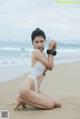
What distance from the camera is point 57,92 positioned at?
2676 millimetres

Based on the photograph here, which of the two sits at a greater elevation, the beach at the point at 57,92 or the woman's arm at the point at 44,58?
the woman's arm at the point at 44,58

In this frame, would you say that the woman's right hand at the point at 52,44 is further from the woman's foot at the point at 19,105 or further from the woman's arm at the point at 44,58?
the woman's foot at the point at 19,105

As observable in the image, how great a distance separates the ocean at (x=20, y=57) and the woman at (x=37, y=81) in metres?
0.95

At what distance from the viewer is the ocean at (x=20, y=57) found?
3562 mm

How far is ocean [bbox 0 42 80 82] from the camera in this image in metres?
3.56

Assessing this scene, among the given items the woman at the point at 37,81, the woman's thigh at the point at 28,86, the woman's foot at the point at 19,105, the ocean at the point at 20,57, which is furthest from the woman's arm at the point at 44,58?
the ocean at the point at 20,57

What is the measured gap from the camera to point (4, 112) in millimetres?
2051

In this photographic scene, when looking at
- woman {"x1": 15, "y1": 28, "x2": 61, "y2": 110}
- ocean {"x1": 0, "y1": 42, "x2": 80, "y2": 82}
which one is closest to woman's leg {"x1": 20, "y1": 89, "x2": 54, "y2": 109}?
woman {"x1": 15, "y1": 28, "x2": 61, "y2": 110}

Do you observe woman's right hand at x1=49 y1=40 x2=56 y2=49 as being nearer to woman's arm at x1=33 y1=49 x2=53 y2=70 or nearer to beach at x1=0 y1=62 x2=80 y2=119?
woman's arm at x1=33 y1=49 x2=53 y2=70

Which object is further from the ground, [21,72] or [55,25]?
[55,25]

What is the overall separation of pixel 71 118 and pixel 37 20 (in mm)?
1459

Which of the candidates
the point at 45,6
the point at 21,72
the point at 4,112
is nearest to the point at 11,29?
the point at 21,72

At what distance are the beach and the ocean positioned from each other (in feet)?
0.73

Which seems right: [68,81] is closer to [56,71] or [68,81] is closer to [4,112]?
[56,71]
